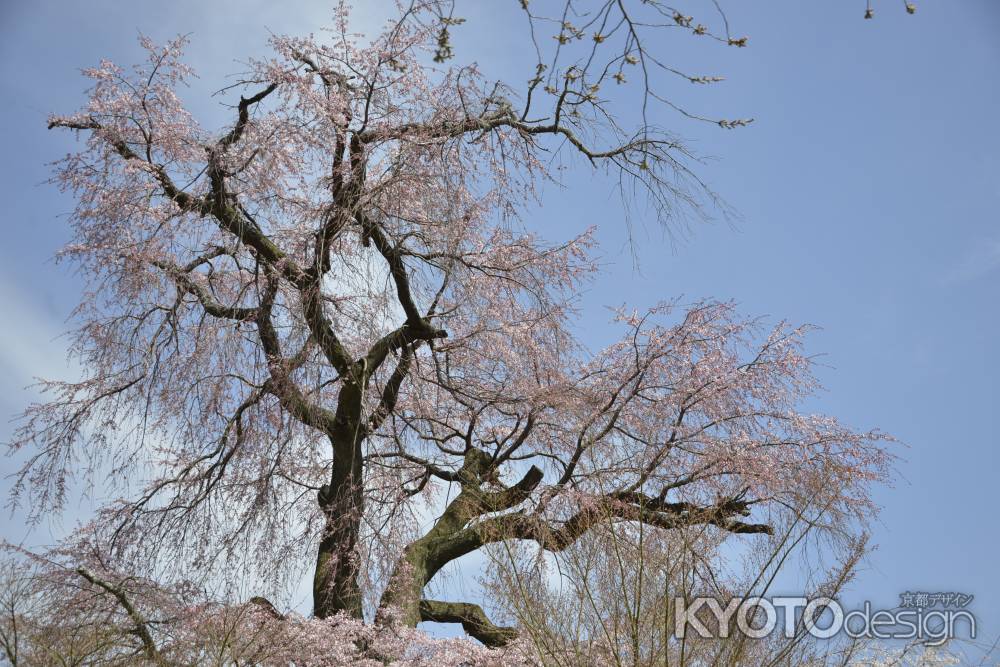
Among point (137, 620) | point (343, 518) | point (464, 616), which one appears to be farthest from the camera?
point (464, 616)

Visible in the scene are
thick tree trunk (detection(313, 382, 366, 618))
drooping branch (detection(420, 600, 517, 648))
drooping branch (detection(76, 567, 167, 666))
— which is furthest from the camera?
drooping branch (detection(420, 600, 517, 648))

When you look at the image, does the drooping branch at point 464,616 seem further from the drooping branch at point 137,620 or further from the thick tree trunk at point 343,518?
the drooping branch at point 137,620

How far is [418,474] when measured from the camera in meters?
8.37

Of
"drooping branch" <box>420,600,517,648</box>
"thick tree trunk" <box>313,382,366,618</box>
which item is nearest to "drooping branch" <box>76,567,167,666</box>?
"thick tree trunk" <box>313,382,366,618</box>

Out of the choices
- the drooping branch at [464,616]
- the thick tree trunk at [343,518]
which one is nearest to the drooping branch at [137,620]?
the thick tree trunk at [343,518]

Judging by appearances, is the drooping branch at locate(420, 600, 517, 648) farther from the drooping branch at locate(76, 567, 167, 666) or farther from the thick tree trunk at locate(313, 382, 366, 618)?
the drooping branch at locate(76, 567, 167, 666)

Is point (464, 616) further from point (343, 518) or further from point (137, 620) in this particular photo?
point (137, 620)

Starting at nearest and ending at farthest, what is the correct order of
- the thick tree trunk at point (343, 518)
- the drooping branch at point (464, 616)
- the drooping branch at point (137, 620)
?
the drooping branch at point (137, 620), the thick tree trunk at point (343, 518), the drooping branch at point (464, 616)

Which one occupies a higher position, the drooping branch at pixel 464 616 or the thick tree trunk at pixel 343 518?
the thick tree trunk at pixel 343 518

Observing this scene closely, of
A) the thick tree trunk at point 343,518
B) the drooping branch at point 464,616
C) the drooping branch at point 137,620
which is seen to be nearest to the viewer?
the drooping branch at point 137,620

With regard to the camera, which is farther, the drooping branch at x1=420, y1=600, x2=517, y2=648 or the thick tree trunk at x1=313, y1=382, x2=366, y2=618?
the drooping branch at x1=420, y1=600, x2=517, y2=648

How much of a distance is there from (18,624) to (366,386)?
305 centimetres

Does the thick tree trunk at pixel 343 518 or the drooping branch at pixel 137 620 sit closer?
the drooping branch at pixel 137 620

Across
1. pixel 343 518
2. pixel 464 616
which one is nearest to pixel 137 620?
pixel 343 518
